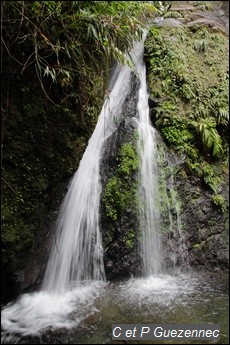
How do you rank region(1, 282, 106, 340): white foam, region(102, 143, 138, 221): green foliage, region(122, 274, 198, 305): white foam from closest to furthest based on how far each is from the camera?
region(1, 282, 106, 340): white foam → region(122, 274, 198, 305): white foam → region(102, 143, 138, 221): green foliage

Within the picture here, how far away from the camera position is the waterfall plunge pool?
3146 millimetres

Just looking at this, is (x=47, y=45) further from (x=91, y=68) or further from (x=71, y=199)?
(x=71, y=199)

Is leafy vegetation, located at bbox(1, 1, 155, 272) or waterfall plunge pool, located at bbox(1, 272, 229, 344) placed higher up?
leafy vegetation, located at bbox(1, 1, 155, 272)

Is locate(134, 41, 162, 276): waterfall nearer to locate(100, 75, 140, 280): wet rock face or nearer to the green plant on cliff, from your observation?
locate(100, 75, 140, 280): wet rock face

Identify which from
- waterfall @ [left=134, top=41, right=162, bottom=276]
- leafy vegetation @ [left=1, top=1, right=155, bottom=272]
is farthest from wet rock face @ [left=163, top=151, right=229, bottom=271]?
leafy vegetation @ [left=1, top=1, right=155, bottom=272]

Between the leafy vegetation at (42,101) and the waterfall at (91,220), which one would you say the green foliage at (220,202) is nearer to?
the waterfall at (91,220)

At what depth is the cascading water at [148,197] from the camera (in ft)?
16.8

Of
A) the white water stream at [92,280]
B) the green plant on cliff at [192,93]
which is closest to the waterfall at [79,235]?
the white water stream at [92,280]

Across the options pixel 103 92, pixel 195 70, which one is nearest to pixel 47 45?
pixel 103 92

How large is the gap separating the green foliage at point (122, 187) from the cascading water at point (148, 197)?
19 centimetres

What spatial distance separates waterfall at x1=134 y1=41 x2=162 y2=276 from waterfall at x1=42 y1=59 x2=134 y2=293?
0.84 m

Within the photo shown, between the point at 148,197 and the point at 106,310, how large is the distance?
7.82 feet

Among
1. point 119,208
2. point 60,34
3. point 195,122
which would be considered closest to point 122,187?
point 119,208

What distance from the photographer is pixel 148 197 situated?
5.52 metres
